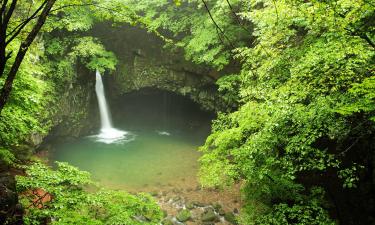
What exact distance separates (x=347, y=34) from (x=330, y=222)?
170 inches

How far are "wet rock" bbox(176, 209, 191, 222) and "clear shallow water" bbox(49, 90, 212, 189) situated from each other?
A: 228cm

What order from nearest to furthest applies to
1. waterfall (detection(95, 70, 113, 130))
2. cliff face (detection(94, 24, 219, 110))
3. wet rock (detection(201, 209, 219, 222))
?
wet rock (detection(201, 209, 219, 222))
cliff face (detection(94, 24, 219, 110))
waterfall (detection(95, 70, 113, 130))

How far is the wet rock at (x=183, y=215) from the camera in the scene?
11.3 m

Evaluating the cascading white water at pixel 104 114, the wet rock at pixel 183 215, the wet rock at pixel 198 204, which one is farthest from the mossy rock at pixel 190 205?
the cascading white water at pixel 104 114

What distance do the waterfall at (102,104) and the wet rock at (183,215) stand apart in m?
11.6

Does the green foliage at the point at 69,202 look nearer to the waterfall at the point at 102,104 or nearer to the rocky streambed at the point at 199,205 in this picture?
the rocky streambed at the point at 199,205

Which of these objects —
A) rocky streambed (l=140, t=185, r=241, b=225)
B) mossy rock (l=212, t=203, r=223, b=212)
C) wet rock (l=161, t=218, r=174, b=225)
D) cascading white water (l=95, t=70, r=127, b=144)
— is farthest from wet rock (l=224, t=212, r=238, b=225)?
cascading white water (l=95, t=70, r=127, b=144)

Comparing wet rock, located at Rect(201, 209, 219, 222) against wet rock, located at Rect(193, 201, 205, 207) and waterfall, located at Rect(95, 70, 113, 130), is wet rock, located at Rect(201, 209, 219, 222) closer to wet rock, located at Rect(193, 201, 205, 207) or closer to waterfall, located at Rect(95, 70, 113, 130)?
wet rock, located at Rect(193, 201, 205, 207)

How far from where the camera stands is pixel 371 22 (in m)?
7.18

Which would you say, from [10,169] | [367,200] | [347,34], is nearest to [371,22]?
[347,34]

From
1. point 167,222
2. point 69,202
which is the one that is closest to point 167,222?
point 167,222

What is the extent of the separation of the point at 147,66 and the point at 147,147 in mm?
5742

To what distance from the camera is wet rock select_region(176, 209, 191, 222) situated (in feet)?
37.1

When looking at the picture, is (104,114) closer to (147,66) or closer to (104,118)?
(104,118)
